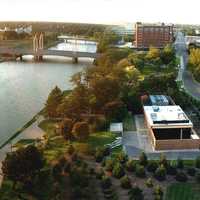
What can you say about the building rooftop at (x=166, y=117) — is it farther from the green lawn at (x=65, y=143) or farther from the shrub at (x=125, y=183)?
the shrub at (x=125, y=183)

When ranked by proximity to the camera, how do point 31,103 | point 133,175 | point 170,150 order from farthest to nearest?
1. point 31,103
2. point 170,150
3. point 133,175

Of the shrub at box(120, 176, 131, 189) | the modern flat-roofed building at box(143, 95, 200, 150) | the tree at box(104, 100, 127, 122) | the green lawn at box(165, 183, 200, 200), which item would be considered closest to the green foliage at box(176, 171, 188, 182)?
the green lawn at box(165, 183, 200, 200)

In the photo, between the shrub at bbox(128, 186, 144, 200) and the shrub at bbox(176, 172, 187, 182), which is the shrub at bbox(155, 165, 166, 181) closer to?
the shrub at bbox(176, 172, 187, 182)

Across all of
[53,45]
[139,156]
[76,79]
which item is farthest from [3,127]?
[53,45]

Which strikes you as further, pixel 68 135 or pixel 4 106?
pixel 4 106

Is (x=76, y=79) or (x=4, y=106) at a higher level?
(x=76, y=79)

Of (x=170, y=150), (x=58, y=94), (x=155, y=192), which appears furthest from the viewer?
(x=58, y=94)

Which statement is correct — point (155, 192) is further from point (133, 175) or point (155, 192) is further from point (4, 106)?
point (4, 106)

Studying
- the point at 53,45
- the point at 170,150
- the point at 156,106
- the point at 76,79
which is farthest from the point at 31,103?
the point at 53,45
